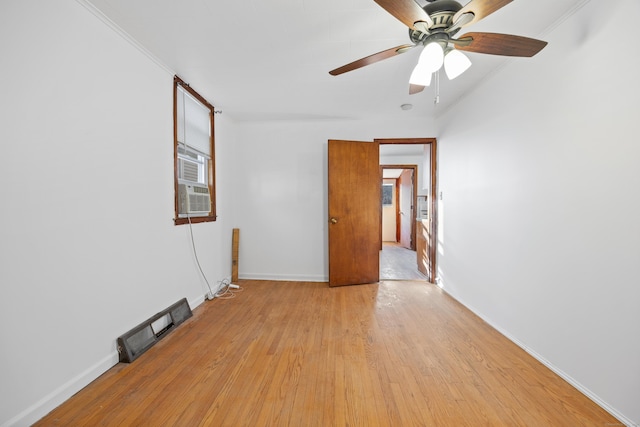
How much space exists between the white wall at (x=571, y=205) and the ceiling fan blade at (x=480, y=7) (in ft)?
2.71

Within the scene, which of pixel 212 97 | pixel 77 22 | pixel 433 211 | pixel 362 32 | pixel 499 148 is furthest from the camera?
pixel 433 211

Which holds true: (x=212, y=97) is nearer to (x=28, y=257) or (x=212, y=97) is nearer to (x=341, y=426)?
(x=28, y=257)

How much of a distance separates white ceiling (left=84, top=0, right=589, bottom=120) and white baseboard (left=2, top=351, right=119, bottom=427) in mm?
2307

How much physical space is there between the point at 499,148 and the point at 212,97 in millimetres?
3089

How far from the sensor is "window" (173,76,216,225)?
2377 millimetres

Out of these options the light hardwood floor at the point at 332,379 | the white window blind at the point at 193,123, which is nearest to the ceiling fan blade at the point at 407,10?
the light hardwood floor at the point at 332,379

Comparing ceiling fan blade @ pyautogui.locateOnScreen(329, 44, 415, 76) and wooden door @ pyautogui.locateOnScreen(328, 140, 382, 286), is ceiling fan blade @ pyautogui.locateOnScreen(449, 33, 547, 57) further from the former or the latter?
wooden door @ pyautogui.locateOnScreen(328, 140, 382, 286)

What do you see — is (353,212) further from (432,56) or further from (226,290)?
(432,56)

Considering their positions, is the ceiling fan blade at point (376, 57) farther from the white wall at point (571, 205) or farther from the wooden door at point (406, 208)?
the wooden door at point (406, 208)

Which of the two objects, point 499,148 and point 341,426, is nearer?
point 341,426

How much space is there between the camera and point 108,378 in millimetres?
1543

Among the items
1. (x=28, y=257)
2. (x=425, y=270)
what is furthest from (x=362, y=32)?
(x=425, y=270)

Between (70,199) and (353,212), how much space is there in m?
2.78

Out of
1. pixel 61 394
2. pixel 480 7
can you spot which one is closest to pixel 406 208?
pixel 480 7
